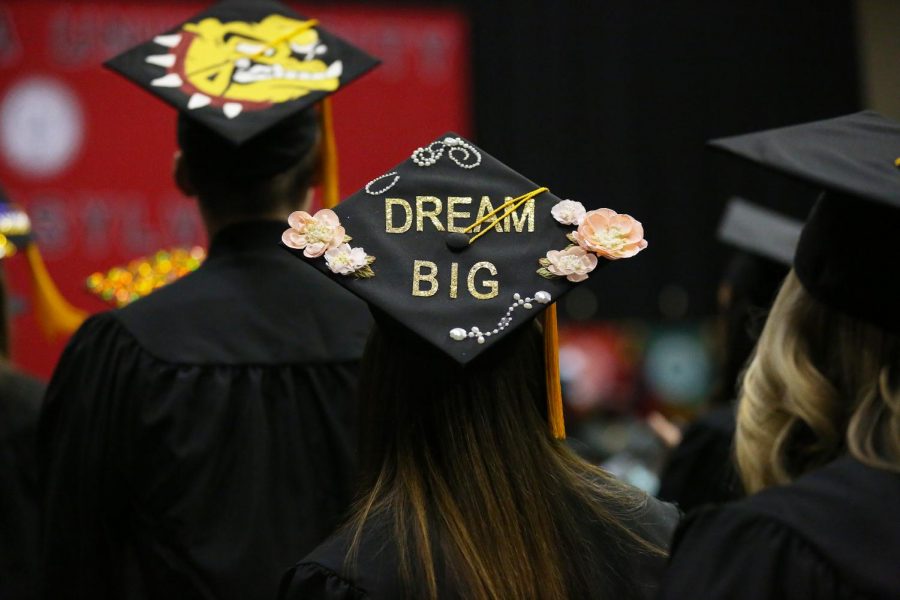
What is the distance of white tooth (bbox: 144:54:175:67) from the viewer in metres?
2.21

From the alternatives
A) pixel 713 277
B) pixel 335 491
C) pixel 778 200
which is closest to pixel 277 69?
pixel 335 491

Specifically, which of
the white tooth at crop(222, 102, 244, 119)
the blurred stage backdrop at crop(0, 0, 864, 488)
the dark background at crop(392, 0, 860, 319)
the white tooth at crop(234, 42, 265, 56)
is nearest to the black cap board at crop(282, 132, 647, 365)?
the white tooth at crop(222, 102, 244, 119)

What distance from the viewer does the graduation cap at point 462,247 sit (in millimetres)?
1423

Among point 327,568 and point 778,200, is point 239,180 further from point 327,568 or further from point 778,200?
point 778,200

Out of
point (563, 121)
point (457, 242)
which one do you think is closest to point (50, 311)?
point (457, 242)

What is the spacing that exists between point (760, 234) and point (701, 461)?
0.63 metres

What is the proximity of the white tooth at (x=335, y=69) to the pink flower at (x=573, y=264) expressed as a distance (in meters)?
0.89

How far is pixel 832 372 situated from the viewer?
4.14ft

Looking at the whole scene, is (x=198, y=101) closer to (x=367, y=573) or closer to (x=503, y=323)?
(x=503, y=323)

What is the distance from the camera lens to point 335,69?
7.24ft

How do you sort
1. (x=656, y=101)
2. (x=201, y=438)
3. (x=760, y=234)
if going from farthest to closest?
(x=656, y=101)
(x=760, y=234)
(x=201, y=438)

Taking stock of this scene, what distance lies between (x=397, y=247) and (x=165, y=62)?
96 cm

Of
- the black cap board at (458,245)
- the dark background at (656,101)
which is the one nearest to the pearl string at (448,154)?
the black cap board at (458,245)

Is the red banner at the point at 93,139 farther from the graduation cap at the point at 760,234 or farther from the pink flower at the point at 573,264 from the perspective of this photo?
the pink flower at the point at 573,264
